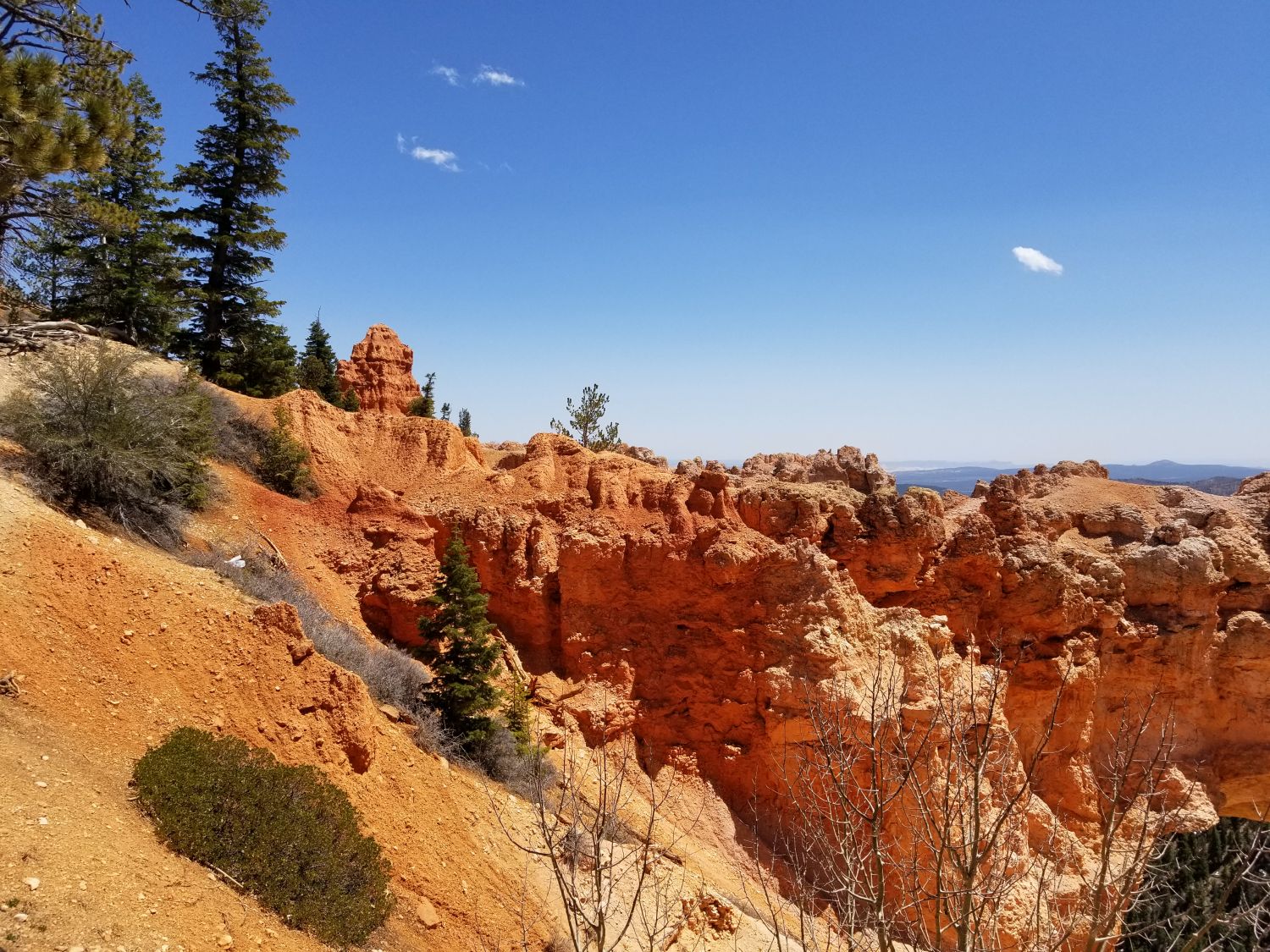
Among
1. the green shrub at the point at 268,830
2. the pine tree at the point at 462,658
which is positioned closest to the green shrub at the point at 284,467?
the pine tree at the point at 462,658

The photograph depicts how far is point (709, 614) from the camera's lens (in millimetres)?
17438

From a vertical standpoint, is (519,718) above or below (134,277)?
below

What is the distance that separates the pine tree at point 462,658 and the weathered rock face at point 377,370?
46.5ft

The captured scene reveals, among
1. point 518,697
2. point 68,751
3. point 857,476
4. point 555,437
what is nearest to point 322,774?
point 68,751

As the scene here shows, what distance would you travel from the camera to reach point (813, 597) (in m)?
16.7

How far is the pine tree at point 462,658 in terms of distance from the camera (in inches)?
532

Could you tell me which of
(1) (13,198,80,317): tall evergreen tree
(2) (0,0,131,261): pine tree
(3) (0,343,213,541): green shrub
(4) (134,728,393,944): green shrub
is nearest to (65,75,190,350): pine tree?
(1) (13,198,80,317): tall evergreen tree

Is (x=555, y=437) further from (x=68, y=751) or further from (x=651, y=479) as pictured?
(x=68, y=751)

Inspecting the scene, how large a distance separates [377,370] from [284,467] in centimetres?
902

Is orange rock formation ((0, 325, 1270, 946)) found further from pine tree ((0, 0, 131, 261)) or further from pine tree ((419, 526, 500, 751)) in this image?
pine tree ((0, 0, 131, 261))

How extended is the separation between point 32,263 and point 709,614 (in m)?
30.3

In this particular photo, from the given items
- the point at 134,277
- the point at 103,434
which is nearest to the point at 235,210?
the point at 134,277

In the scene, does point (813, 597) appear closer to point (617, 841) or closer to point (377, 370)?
point (617, 841)

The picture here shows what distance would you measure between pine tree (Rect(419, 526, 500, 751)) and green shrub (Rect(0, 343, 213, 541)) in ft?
16.1
